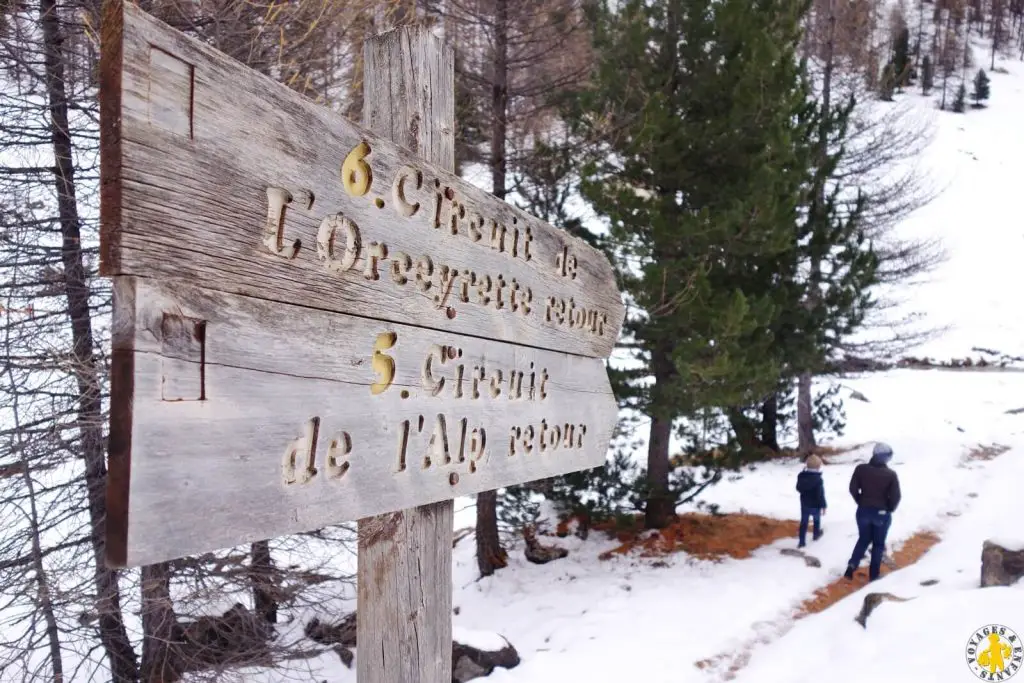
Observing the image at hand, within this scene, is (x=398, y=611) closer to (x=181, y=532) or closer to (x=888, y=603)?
(x=181, y=532)

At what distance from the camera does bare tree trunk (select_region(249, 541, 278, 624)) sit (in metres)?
5.16

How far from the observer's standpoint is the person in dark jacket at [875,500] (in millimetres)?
7508

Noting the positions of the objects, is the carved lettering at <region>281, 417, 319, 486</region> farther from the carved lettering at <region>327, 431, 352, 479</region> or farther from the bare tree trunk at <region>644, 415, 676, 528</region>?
the bare tree trunk at <region>644, 415, 676, 528</region>

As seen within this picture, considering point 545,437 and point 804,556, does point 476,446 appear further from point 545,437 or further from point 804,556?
point 804,556

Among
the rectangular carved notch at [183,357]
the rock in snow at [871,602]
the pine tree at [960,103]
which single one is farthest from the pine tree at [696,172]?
the pine tree at [960,103]

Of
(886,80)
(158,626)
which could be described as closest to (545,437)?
(158,626)

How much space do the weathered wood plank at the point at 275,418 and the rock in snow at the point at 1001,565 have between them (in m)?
6.66

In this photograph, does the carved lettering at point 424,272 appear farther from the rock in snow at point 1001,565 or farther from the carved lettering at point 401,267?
the rock in snow at point 1001,565

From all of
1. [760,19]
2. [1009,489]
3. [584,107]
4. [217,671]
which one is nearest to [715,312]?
[584,107]

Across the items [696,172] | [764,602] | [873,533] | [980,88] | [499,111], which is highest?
[980,88]

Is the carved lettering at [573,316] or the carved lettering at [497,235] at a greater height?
the carved lettering at [497,235]

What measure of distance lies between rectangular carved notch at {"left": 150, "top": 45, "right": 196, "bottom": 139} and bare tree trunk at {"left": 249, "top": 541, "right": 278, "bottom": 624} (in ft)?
15.5

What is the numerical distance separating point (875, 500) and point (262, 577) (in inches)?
244

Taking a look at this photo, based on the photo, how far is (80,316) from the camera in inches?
198
